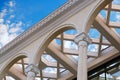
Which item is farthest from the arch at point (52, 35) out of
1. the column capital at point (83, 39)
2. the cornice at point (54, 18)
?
the column capital at point (83, 39)

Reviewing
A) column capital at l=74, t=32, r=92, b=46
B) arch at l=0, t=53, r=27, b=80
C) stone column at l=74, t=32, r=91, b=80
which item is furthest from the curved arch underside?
stone column at l=74, t=32, r=91, b=80

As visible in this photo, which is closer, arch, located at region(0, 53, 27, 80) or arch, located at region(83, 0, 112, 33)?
arch, located at region(83, 0, 112, 33)

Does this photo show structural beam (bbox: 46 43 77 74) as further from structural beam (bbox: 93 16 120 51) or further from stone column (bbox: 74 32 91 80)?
stone column (bbox: 74 32 91 80)

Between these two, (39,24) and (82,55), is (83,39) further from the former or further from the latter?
(39,24)

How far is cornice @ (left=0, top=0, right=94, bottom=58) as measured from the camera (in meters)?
17.9

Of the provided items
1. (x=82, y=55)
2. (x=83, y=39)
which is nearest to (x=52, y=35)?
(x=83, y=39)

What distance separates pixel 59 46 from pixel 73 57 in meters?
1.37

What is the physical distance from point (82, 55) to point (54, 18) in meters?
3.77

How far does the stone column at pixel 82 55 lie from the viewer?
15.5 metres

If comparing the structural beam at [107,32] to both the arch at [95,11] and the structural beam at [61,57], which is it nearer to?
the arch at [95,11]

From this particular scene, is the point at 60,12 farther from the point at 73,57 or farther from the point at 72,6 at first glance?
the point at 73,57

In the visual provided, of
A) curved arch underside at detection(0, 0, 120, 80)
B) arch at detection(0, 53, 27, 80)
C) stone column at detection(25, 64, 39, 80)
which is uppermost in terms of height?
curved arch underside at detection(0, 0, 120, 80)

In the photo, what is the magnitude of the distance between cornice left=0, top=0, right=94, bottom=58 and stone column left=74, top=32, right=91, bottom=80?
1.91 meters

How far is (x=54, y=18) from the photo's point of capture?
19.1 meters
